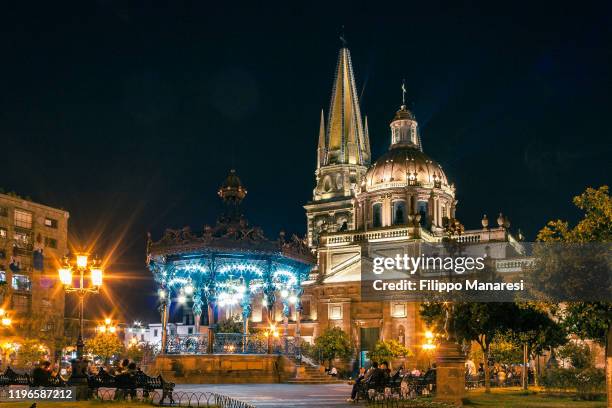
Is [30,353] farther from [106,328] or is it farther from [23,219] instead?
[23,219]

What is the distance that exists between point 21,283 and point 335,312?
28627mm

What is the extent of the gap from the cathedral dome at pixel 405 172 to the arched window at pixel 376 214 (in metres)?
1.69

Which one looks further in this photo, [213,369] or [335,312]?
[335,312]

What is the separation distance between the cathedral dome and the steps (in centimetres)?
3659

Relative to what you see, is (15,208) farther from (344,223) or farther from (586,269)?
Result: (586,269)

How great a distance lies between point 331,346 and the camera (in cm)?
5516

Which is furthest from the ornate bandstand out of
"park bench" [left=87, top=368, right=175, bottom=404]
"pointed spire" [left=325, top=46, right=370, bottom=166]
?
"pointed spire" [left=325, top=46, right=370, bottom=166]

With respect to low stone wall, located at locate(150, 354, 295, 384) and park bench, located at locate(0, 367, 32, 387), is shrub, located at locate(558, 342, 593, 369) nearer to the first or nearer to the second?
low stone wall, located at locate(150, 354, 295, 384)

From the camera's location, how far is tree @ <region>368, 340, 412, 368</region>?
5306 centimetres

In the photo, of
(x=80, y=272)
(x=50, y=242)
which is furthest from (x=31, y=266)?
(x=80, y=272)

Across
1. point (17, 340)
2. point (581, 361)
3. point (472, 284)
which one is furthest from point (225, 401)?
point (17, 340)

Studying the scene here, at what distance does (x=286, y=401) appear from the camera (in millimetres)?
22156

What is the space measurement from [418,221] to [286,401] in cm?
4609

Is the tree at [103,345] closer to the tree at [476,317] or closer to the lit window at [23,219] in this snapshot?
the lit window at [23,219]
